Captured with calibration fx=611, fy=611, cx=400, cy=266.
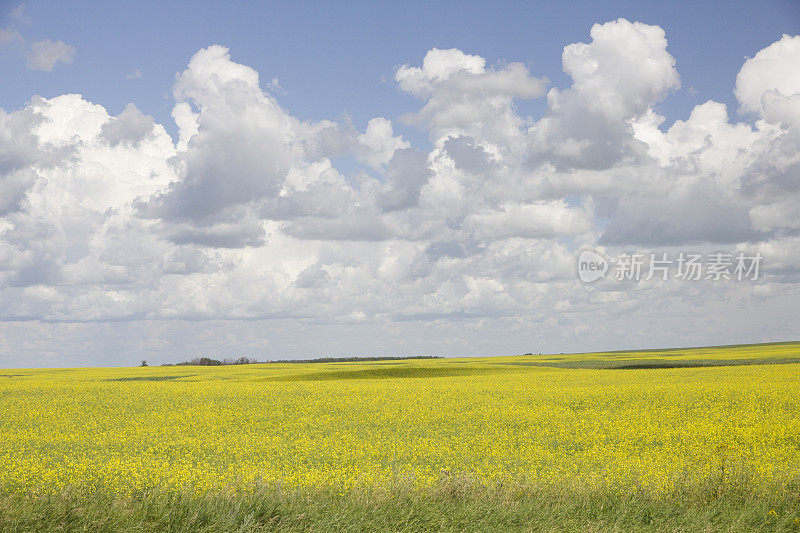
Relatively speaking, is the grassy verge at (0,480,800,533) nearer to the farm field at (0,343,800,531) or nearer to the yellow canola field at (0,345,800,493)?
the farm field at (0,343,800,531)

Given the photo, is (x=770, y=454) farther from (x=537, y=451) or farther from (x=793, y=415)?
(x=793, y=415)

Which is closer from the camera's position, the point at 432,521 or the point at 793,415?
the point at 432,521

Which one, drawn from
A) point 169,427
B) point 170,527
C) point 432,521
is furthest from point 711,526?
point 169,427

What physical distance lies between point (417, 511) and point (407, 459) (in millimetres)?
6763

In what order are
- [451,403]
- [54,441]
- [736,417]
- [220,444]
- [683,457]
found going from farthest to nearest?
[451,403], [736,417], [54,441], [220,444], [683,457]

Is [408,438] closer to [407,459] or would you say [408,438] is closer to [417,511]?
[407,459]

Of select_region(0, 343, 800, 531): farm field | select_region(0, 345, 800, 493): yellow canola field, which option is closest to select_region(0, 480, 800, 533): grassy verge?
select_region(0, 343, 800, 531): farm field

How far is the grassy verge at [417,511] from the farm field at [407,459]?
0.10 feet

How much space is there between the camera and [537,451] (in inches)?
628

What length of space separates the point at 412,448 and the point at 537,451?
3.29 meters

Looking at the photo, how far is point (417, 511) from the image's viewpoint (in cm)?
862

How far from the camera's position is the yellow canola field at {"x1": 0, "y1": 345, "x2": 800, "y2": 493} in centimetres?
1259

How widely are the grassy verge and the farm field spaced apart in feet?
0.10

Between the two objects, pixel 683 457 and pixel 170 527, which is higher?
pixel 170 527
